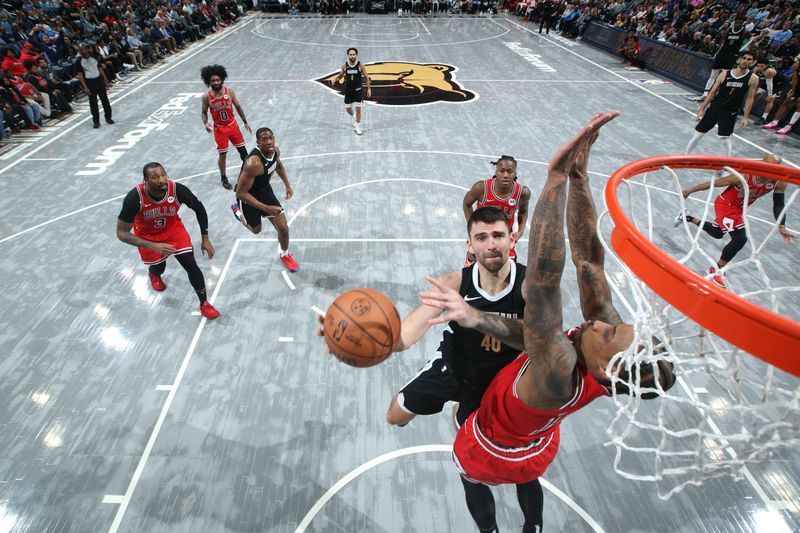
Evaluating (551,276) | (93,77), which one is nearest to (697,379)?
(551,276)

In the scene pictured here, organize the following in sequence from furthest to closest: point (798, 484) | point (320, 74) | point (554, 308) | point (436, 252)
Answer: point (320, 74) → point (436, 252) → point (798, 484) → point (554, 308)

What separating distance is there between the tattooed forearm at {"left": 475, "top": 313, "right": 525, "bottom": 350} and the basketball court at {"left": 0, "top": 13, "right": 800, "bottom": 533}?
72cm

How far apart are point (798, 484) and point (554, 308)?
10.5 ft

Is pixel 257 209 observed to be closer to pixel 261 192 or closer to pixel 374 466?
pixel 261 192

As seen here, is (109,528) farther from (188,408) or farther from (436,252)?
(436,252)

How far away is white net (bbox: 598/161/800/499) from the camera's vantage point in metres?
1.78

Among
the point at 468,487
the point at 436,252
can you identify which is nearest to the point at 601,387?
the point at 468,487

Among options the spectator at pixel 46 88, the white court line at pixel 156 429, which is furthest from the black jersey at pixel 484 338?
the spectator at pixel 46 88

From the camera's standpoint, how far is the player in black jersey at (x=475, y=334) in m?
2.72

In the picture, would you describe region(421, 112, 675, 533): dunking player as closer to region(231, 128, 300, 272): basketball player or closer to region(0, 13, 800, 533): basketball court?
region(0, 13, 800, 533): basketball court

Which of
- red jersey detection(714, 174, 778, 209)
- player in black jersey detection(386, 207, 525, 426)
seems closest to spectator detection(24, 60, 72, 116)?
player in black jersey detection(386, 207, 525, 426)

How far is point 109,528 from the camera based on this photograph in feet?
9.99

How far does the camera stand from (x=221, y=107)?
7168 mm

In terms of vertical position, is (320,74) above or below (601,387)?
below
